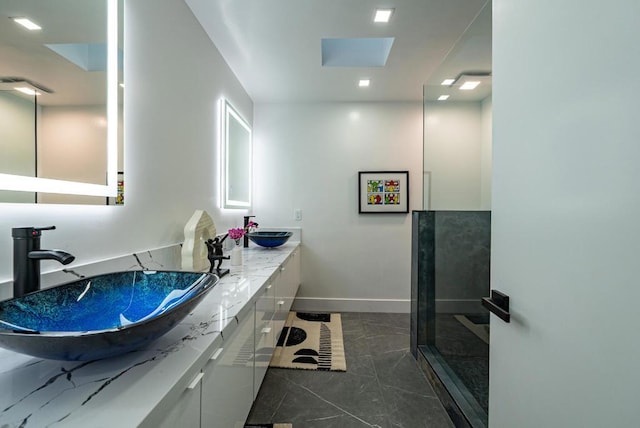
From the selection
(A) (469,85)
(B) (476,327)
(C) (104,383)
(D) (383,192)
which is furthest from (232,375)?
(D) (383,192)

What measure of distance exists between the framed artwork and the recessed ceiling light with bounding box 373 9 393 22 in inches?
63.0

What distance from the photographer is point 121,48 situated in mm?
1164

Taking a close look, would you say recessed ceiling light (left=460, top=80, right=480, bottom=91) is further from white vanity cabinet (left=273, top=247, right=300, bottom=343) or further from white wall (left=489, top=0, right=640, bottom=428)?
white vanity cabinet (left=273, top=247, right=300, bottom=343)

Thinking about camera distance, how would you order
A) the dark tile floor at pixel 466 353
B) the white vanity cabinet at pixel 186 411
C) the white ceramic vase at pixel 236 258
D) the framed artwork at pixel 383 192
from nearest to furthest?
the white vanity cabinet at pixel 186 411 → the dark tile floor at pixel 466 353 → the white ceramic vase at pixel 236 258 → the framed artwork at pixel 383 192

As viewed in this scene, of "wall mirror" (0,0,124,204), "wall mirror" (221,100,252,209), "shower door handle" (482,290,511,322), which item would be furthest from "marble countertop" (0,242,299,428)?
"wall mirror" (221,100,252,209)

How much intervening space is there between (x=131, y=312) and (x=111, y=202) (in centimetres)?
49

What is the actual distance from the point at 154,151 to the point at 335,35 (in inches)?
56.2

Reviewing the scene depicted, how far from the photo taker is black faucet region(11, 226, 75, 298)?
2.48 feet

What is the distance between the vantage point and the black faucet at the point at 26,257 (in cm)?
75

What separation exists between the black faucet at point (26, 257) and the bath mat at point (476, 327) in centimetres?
184

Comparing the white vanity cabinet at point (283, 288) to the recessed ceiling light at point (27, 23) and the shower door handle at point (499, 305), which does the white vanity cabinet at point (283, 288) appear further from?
the recessed ceiling light at point (27, 23)

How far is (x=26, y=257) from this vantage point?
0.77 m

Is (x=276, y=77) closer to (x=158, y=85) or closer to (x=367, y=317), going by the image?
(x=158, y=85)

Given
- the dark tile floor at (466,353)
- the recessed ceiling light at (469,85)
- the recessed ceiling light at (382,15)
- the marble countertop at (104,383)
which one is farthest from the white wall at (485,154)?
the marble countertop at (104,383)
